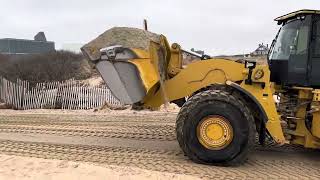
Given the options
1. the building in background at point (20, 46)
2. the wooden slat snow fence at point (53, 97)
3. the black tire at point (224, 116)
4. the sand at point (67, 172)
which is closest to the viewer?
the sand at point (67, 172)

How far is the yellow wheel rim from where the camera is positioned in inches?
304

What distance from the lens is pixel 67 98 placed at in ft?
66.4

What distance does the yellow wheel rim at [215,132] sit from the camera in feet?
25.3

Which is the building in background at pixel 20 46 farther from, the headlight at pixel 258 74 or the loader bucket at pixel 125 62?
the headlight at pixel 258 74

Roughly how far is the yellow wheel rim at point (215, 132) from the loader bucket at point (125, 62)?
108 centimetres

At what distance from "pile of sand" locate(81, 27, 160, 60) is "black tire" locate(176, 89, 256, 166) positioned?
4.37ft

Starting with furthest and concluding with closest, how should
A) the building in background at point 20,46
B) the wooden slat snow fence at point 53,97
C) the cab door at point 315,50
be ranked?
the building in background at point 20,46, the wooden slat snow fence at point 53,97, the cab door at point 315,50

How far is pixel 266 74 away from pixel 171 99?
171cm

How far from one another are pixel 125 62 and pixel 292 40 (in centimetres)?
279

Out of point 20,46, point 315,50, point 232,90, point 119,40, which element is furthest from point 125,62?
point 20,46

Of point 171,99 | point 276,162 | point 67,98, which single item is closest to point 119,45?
point 171,99

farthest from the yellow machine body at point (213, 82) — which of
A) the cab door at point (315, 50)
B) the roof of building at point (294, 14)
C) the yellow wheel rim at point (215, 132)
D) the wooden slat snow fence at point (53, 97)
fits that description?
the wooden slat snow fence at point (53, 97)

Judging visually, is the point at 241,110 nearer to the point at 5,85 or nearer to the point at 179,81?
the point at 179,81

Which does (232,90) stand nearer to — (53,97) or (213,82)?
(213,82)
